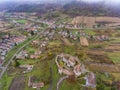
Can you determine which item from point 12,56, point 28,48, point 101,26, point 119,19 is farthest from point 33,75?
point 119,19

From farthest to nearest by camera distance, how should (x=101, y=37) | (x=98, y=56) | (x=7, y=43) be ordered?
(x=101, y=37) < (x=7, y=43) < (x=98, y=56)

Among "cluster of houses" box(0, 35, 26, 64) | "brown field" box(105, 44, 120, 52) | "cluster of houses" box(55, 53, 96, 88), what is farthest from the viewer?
"brown field" box(105, 44, 120, 52)

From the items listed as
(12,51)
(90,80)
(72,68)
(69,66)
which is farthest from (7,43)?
(90,80)

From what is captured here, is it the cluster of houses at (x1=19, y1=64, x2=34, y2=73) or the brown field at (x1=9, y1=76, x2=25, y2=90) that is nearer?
the brown field at (x1=9, y1=76, x2=25, y2=90)

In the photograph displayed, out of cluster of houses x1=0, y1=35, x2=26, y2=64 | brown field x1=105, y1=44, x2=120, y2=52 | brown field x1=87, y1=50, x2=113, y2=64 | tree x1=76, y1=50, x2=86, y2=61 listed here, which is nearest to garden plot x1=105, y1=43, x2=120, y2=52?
brown field x1=105, y1=44, x2=120, y2=52

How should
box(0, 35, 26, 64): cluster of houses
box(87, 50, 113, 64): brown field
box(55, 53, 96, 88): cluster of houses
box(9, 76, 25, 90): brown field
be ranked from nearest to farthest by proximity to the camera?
box(55, 53, 96, 88): cluster of houses < box(9, 76, 25, 90): brown field < box(87, 50, 113, 64): brown field < box(0, 35, 26, 64): cluster of houses

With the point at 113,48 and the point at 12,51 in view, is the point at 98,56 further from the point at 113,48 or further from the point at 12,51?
the point at 12,51

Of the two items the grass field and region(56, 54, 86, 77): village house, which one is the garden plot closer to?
region(56, 54, 86, 77): village house
